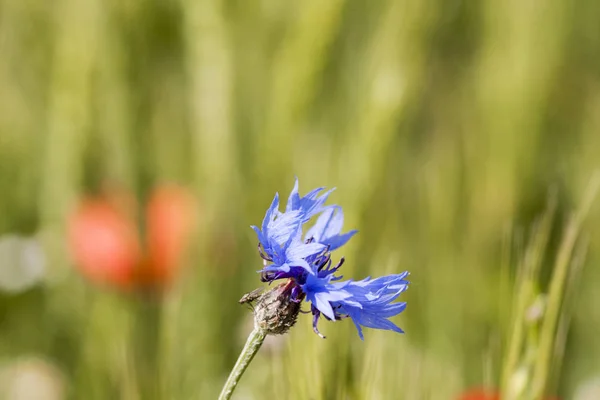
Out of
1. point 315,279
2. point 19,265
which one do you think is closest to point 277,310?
point 315,279

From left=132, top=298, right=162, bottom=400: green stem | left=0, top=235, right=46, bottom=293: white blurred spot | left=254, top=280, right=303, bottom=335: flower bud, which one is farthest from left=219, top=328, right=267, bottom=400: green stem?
left=0, top=235, right=46, bottom=293: white blurred spot

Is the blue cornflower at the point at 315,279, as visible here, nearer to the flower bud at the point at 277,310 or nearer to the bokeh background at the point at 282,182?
the flower bud at the point at 277,310

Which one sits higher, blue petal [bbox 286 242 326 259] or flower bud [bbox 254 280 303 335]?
blue petal [bbox 286 242 326 259]

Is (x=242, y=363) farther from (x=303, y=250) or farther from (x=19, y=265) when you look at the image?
(x=19, y=265)

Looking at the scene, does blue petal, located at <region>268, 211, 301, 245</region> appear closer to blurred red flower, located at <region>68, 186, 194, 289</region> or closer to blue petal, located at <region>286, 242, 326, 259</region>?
blue petal, located at <region>286, 242, 326, 259</region>

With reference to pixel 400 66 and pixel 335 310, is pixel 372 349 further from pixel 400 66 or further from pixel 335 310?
pixel 400 66

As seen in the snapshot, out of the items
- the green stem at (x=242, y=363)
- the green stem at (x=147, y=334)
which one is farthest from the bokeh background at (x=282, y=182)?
the green stem at (x=242, y=363)
